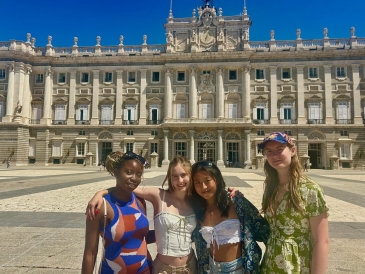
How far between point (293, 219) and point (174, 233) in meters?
0.95

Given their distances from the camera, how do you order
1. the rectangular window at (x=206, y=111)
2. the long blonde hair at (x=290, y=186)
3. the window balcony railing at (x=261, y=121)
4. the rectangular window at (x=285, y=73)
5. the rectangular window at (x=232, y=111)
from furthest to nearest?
the rectangular window at (x=206, y=111), the rectangular window at (x=232, y=111), the rectangular window at (x=285, y=73), the window balcony railing at (x=261, y=121), the long blonde hair at (x=290, y=186)

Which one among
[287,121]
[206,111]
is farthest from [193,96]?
[287,121]

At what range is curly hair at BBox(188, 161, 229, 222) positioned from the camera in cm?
219

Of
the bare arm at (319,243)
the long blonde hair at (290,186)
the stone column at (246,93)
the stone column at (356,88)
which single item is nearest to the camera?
the bare arm at (319,243)

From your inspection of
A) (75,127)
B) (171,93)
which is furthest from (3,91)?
(171,93)

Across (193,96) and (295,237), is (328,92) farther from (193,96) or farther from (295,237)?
(295,237)

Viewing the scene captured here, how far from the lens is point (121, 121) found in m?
36.6

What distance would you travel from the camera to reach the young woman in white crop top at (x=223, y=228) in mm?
2096

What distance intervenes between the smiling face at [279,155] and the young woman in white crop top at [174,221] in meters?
0.70

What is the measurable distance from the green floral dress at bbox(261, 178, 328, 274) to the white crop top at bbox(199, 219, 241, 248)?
28 centimetres

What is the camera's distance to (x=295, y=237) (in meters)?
1.99

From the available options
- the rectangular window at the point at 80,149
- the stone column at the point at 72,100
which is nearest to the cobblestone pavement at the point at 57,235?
the rectangular window at the point at 80,149

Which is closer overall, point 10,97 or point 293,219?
point 293,219

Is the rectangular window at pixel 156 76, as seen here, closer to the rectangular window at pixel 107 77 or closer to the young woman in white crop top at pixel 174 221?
the rectangular window at pixel 107 77
